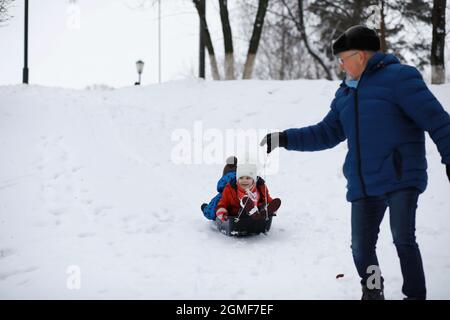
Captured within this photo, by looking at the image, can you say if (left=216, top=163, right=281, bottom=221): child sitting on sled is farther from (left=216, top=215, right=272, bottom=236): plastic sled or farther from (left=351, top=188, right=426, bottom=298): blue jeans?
(left=351, top=188, right=426, bottom=298): blue jeans

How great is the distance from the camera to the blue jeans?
9.30ft

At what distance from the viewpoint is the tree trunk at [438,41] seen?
493 inches

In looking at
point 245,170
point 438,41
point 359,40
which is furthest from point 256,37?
point 359,40

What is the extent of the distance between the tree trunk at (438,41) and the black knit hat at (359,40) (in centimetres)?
1101

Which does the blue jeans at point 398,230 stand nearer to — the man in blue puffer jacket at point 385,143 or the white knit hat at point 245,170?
the man in blue puffer jacket at point 385,143

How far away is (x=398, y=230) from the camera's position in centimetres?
287

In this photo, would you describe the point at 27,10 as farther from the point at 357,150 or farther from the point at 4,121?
the point at 357,150

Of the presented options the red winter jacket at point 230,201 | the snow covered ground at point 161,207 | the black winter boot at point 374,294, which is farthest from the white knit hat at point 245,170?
the black winter boot at point 374,294

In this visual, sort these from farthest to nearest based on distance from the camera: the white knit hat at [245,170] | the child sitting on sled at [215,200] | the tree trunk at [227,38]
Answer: the tree trunk at [227,38] < the child sitting on sled at [215,200] < the white knit hat at [245,170]

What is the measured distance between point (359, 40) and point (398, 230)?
1286 millimetres

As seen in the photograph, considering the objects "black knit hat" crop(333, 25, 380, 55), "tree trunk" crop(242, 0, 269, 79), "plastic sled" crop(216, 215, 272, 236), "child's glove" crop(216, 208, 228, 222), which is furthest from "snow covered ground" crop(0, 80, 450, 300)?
"black knit hat" crop(333, 25, 380, 55)

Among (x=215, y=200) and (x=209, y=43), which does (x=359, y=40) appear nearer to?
(x=215, y=200)

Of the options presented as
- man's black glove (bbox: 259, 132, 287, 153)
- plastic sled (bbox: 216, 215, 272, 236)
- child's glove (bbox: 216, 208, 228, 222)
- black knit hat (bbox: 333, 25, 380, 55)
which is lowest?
plastic sled (bbox: 216, 215, 272, 236)
